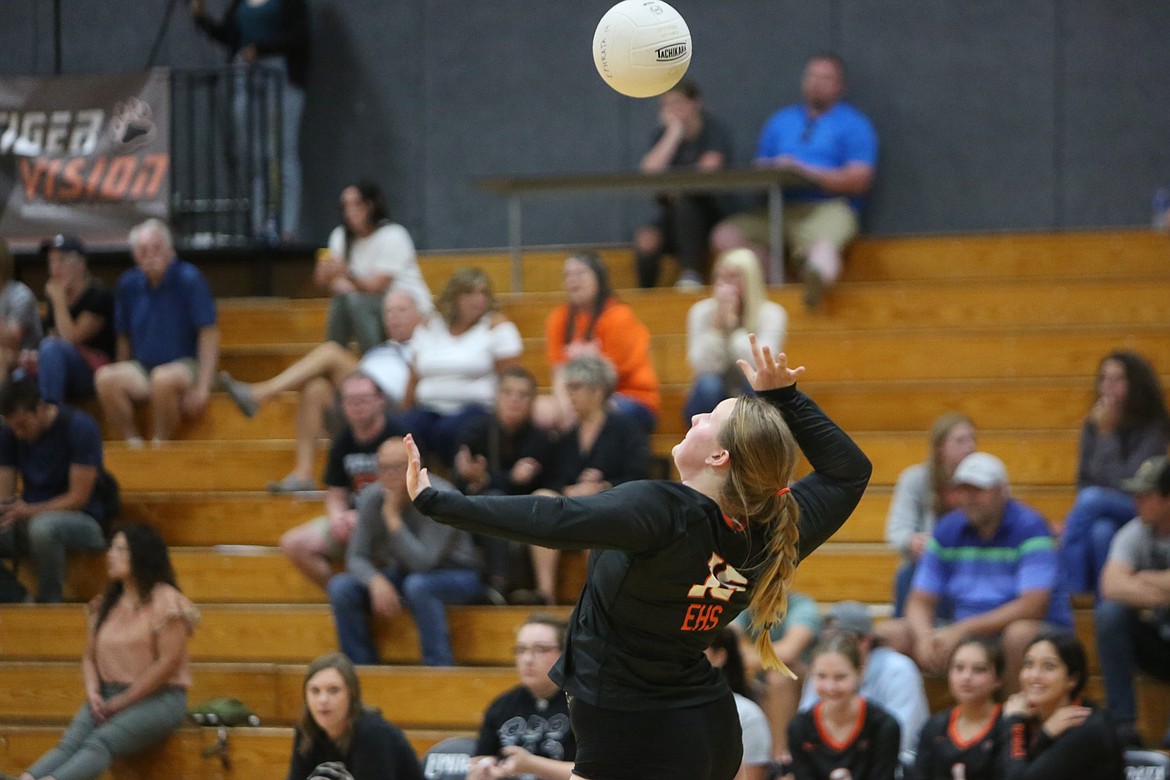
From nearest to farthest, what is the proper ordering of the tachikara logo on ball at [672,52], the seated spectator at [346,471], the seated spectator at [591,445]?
the tachikara logo on ball at [672,52] < the seated spectator at [591,445] < the seated spectator at [346,471]

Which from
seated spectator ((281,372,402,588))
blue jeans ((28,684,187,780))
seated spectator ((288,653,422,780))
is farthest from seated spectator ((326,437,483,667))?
seated spectator ((288,653,422,780))

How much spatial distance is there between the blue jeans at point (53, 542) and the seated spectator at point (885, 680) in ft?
11.9

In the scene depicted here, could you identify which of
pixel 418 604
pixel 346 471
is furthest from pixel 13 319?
pixel 418 604

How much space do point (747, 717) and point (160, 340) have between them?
4.31 m

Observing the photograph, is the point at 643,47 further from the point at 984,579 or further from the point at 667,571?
the point at 984,579

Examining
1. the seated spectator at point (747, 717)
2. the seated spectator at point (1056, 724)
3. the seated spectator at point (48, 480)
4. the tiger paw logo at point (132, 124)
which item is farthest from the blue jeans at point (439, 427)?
the tiger paw logo at point (132, 124)

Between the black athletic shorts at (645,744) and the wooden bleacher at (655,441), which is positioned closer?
the black athletic shorts at (645,744)

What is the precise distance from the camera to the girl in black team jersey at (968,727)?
580 cm

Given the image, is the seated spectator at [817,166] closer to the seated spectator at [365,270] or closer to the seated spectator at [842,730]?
the seated spectator at [365,270]

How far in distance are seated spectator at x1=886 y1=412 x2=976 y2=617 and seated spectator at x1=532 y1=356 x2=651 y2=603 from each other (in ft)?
3.67

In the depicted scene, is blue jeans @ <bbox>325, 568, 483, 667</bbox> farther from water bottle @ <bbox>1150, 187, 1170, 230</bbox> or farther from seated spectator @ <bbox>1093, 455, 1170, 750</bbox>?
water bottle @ <bbox>1150, 187, 1170, 230</bbox>

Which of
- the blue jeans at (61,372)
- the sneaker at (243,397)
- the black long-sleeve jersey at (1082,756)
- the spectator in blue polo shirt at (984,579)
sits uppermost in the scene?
the blue jeans at (61,372)

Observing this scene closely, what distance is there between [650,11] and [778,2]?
5.54 metres

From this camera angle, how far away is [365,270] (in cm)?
913
